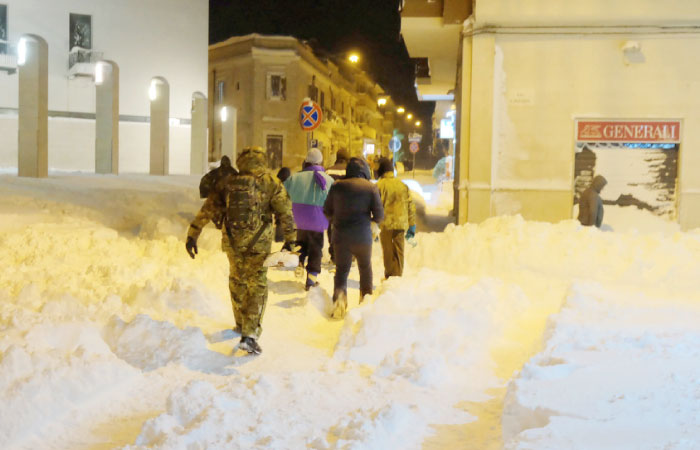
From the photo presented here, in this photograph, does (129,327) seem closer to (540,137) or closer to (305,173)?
(305,173)

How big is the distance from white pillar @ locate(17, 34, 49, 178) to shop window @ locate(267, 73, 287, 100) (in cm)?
2537

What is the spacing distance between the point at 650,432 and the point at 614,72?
11173 mm

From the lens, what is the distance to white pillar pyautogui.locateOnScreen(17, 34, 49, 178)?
1897 centimetres

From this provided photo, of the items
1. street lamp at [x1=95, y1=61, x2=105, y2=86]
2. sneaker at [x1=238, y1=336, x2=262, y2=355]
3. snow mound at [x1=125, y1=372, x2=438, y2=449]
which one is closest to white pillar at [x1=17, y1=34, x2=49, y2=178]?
street lamp at [x1=95, y1=61, x2=105, y2=86]

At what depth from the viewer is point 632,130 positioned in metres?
13.5

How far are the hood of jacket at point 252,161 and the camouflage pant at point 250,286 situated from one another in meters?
0.76

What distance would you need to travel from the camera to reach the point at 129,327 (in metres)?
6.31

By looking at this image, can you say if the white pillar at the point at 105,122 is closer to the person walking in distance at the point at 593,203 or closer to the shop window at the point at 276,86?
the person walking in distance at the point at 593,203

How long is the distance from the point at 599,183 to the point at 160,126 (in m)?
18.9

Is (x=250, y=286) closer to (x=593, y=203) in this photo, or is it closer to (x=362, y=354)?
(x=362, y=354)

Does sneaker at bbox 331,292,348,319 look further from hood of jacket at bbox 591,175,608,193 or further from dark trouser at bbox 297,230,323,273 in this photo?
hood of jacket at bbox 591,175,608,193

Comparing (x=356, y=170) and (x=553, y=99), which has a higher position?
(x=553, y=99)

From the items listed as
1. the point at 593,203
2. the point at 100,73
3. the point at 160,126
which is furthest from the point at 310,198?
the point at 160,126

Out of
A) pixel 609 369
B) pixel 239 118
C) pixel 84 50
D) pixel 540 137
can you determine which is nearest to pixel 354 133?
pixel 239 118
